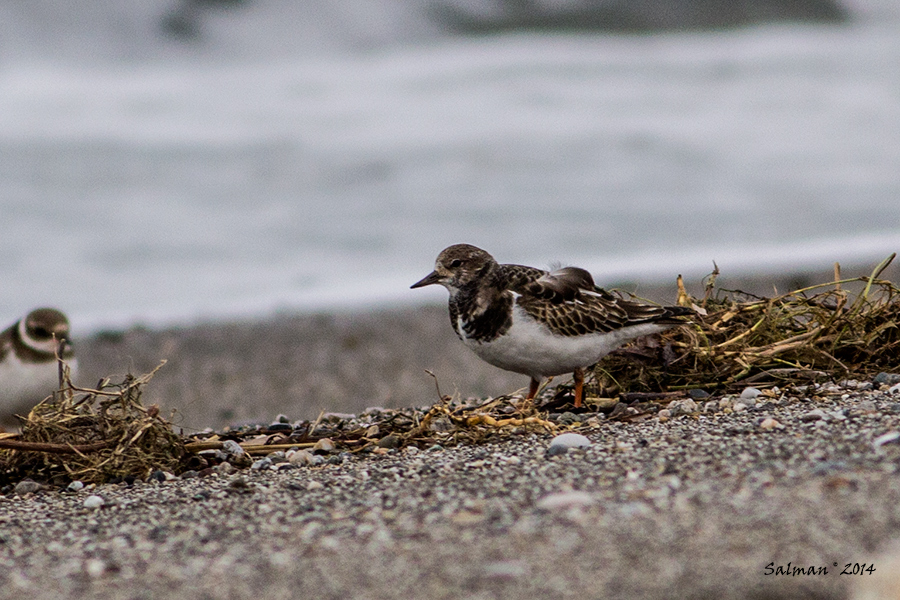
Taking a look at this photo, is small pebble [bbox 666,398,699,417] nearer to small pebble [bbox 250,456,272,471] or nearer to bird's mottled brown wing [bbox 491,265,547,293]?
bird's mottled brown wing [bbox 491,265,547,293]

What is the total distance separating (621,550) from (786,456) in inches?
33.7

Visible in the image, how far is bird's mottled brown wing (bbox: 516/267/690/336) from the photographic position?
4.29 m

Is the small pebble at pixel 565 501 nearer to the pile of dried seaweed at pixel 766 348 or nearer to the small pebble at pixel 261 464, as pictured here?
the small pebble at pixel 261 464

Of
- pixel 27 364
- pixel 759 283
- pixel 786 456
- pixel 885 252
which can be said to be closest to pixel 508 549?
pixel 786 456

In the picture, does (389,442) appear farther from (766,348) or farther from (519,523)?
(766,348)

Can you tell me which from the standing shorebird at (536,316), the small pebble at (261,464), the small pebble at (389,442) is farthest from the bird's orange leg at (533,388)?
the small pebble at (261,464)

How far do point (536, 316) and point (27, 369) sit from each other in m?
2.76

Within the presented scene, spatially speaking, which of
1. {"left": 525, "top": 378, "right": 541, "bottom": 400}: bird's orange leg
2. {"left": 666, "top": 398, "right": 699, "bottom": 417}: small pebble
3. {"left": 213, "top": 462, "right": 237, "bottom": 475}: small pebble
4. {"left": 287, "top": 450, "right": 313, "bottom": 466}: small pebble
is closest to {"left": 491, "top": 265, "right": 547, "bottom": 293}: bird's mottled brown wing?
{"left": 525, "top": 378, "right": 541, "bottom": 400}: bird's orange leg

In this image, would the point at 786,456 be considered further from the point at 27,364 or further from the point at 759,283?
the point at 759,283

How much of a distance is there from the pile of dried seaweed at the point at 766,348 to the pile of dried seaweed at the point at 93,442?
1.95m

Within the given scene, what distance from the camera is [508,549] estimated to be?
8.21ft

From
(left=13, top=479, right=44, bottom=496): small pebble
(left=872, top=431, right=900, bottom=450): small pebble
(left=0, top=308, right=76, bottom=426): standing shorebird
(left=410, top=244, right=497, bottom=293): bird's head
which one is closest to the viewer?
(left=872, top=431, right=900, bottom=450): small pebble

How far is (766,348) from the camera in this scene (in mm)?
4508

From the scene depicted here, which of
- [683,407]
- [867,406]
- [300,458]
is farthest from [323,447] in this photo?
[867,406]
